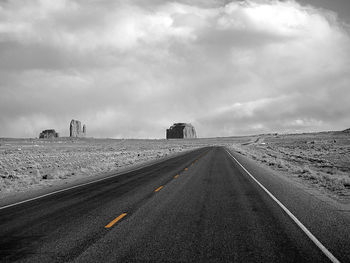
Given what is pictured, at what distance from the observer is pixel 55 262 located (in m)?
4.28

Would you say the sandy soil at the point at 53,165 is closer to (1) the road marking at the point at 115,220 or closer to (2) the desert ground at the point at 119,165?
(2) the desert ground at the point at 119,165

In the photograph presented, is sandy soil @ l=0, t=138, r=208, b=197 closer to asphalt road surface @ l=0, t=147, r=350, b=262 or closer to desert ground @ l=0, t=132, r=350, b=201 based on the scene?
desert ground @ l=0, t=132, r=350, b=201

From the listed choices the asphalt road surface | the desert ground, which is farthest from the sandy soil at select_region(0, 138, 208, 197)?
the asphalt road surface

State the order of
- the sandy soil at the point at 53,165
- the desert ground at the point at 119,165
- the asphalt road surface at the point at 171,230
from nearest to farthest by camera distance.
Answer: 1. the asphalt road surface at the point at 171,230
2. the desert ground at the point at 119,165
3. the sandy soil at the point at 53,165

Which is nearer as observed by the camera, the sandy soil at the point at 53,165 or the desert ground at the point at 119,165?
the desert ground at the point at 119,165

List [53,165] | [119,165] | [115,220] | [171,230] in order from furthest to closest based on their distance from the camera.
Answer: [53,165] < [119,165] < [115,220] < [171,230]

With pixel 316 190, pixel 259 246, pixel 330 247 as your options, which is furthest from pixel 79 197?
pixel 316 190

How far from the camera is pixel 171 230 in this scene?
577 centimetres

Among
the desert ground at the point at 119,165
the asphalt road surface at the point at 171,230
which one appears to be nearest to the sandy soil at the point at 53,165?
the desert ground at the point at 119,165

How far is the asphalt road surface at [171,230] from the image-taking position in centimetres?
452

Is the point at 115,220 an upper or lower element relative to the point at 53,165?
upper

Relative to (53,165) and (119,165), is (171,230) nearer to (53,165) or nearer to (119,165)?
(119,165)

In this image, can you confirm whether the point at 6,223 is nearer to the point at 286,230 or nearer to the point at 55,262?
the point at 55,262

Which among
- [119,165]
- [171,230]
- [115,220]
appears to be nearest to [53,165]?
[119,165]
